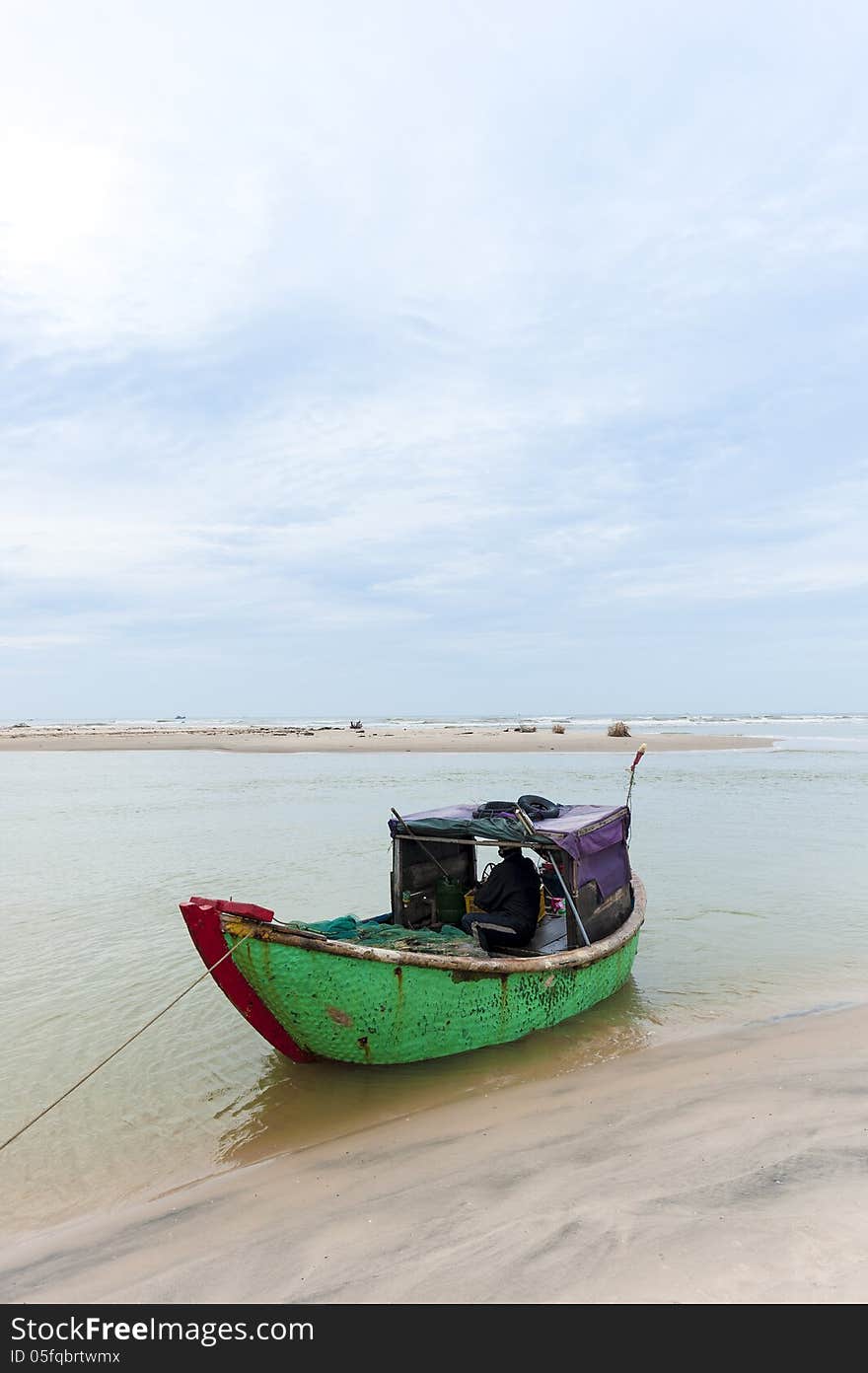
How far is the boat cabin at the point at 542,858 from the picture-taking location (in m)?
8.19

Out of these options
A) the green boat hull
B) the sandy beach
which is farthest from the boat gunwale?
the sandy beach

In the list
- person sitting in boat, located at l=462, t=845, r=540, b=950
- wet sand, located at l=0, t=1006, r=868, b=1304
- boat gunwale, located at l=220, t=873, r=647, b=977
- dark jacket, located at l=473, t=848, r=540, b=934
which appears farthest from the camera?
dark jacket, located at l=473, t=848, r=540, b=934

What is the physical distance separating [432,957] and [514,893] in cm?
239

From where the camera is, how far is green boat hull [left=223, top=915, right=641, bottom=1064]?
19.5 ft

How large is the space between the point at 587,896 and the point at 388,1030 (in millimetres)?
3114

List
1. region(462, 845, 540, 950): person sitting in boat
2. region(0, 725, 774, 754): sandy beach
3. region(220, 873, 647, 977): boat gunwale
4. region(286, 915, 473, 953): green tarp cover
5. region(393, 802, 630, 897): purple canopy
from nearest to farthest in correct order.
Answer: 1. region(220, 873, 647, 977): boat gunwale
2. region(286, 915, 473, 953): green tarp cover
3. region(462, 845, 540, 950): person sitting in boat
4. region(393, 802, 630, 897): purple canopy
5. region(0, 725, 774, 754): sandy beach

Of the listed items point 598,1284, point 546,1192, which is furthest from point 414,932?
point 598,1284

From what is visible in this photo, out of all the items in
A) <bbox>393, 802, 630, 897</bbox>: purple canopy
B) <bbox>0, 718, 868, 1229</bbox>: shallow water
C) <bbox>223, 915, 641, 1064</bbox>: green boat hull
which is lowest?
<bbox>0, 718, 868, 1229</bbox>: shallow water

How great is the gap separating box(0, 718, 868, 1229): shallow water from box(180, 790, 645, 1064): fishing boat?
41 centimetres

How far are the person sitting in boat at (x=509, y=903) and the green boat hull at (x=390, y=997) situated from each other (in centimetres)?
77

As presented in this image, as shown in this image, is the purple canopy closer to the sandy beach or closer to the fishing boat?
the fishing boat

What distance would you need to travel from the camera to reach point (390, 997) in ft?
20.6

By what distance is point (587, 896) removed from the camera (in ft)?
28.2

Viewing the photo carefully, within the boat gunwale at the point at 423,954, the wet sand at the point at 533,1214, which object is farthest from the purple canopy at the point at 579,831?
the wet sand at the point at 533,1214
